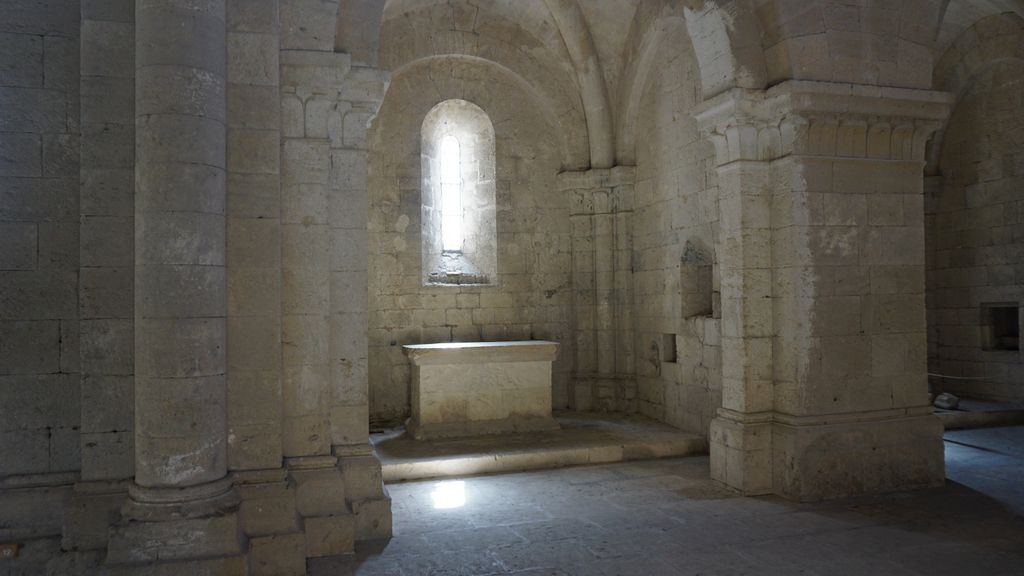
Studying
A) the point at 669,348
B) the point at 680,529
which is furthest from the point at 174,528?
the point at 669,348

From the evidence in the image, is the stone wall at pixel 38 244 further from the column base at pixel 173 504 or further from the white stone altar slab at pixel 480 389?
the white stone altar slab at pixel 480 389

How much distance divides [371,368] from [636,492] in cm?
417

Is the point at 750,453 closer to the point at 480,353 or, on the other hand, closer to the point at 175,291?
the point at 480,353

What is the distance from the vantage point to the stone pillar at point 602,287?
9391mm

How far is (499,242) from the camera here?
9.59 meters

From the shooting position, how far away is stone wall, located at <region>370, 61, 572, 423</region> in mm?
8984

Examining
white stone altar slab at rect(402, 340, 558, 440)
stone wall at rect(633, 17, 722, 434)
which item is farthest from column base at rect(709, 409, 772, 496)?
white stone altar slab at rect(402, 340, 558, 440)

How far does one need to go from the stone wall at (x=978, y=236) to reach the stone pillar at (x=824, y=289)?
4361 mm

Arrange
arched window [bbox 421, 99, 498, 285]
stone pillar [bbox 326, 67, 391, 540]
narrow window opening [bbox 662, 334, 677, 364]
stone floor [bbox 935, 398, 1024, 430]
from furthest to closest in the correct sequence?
1. arched window [bbox 421, 99, 498, 285]
2. narrow window opening [bbox 662, 334, 677, 364]
3. stone floor [bbox 935, 398, 1024, 430]
4. stone pillar [bbox 326, 67, 391, 540]

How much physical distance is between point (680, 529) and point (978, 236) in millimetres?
7442

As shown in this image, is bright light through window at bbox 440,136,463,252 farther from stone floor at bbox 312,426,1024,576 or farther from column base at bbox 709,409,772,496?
column base at bbox 709,409,772,496

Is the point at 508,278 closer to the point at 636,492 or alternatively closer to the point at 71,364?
the point at 636,492

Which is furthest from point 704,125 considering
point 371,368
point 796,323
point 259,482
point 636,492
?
point 371,368

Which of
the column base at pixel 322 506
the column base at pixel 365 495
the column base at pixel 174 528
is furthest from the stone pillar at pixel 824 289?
the column base at pixel 174 528
